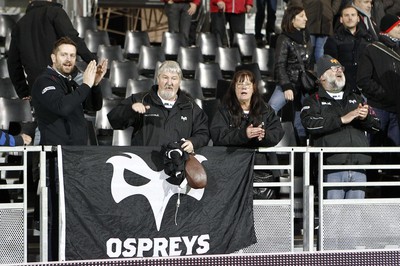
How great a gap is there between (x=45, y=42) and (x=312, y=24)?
415 cm

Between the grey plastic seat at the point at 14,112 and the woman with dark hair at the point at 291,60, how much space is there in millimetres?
2550

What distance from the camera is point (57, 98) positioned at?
841 centimetres

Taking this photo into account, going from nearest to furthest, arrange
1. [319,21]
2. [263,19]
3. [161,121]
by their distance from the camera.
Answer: [161,121]
[319,21]
[263,19]

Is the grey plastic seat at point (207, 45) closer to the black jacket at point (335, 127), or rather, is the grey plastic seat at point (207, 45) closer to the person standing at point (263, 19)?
the person standing at point (263, 19)

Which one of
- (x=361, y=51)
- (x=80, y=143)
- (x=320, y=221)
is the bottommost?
(x=320, y=221)

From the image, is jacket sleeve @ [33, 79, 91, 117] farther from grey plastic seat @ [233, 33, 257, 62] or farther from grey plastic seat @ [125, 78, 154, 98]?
grey plastic seat @ [233, 33, 257, 62]

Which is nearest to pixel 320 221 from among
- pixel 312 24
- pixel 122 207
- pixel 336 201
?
pixel 336 201

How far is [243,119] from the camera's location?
29.5ft

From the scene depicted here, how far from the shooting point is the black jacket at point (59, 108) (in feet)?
27.5

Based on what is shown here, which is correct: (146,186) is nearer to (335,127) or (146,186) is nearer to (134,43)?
(335,127)

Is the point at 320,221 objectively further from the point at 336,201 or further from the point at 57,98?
the point at 57,98

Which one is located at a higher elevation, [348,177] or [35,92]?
[35,92]

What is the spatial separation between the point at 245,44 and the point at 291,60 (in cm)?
324

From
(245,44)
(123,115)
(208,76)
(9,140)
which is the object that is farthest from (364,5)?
(9,140)
